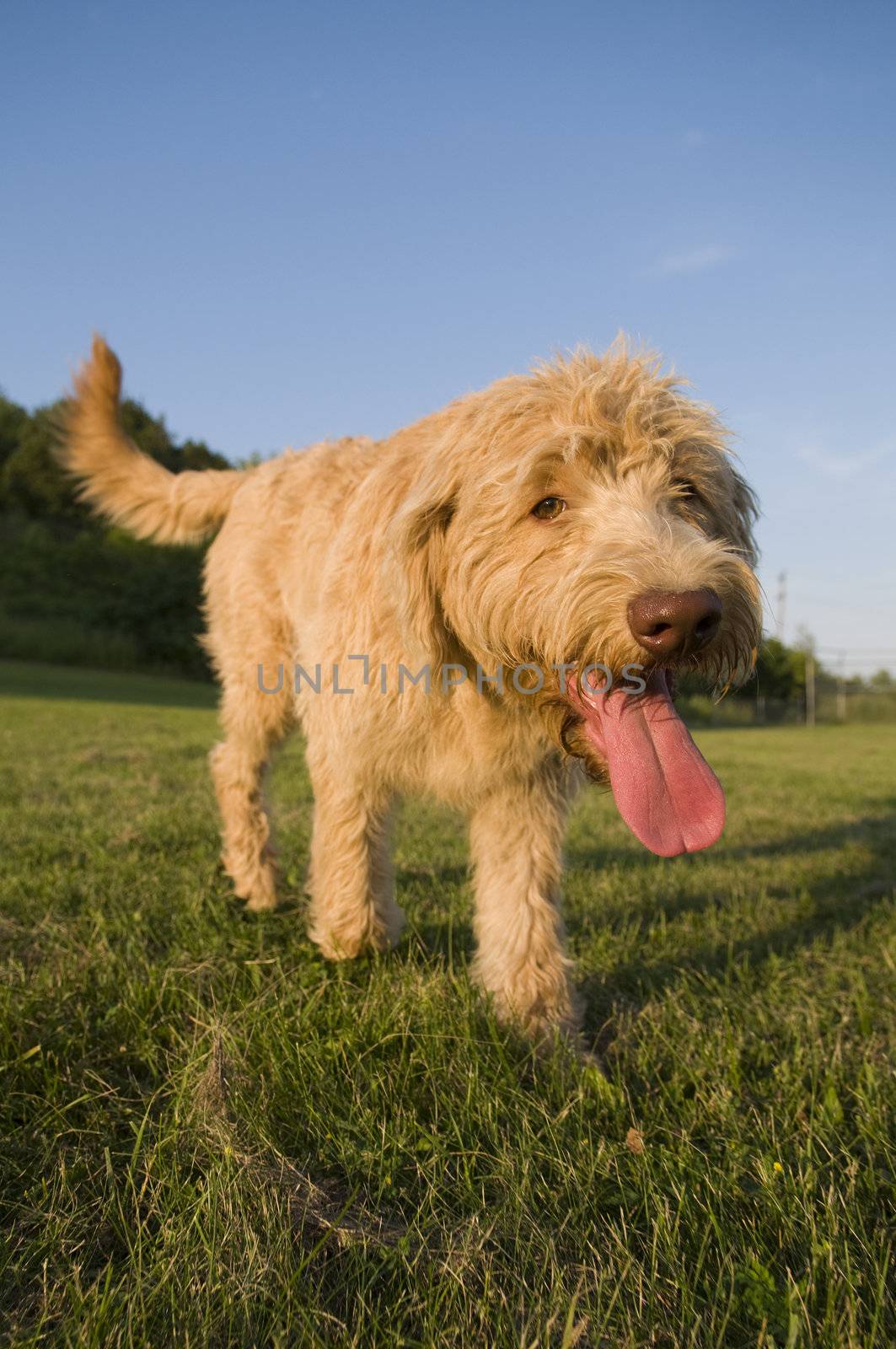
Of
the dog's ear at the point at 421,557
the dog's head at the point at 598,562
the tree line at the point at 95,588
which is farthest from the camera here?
the tree line at the point at 95,588

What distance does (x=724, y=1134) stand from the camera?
2223 millimetres

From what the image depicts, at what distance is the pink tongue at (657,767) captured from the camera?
2.46 m

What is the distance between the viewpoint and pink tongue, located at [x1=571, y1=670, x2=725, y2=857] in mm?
2457

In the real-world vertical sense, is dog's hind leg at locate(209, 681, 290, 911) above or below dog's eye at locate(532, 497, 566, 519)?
below

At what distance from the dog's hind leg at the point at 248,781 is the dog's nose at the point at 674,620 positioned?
254 cm

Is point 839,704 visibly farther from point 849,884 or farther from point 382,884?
point 382,884

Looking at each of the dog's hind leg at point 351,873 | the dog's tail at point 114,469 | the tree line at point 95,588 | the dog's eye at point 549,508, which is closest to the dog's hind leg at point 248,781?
the dog's hind leg at point 351,873

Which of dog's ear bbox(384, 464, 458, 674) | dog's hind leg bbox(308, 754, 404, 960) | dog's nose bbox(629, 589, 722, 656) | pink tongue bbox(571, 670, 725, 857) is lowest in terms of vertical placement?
dog's hind leg bbox(308, 754, 404, 960)

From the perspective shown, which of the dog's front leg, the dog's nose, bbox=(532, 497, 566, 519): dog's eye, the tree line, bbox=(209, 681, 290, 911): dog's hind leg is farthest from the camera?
→ the tree line

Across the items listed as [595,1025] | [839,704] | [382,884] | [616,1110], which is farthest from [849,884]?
[839,704]

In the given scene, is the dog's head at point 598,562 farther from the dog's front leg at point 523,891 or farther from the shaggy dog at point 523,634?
the dog's front leg at point 523,891

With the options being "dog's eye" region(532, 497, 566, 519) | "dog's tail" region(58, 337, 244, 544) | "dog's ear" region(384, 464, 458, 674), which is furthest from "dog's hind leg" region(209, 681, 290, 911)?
"dog's eye" region(532, 497, 566, 519)

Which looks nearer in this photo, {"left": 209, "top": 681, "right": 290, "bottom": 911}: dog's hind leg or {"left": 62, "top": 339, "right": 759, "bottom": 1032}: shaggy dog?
{"left": 62, "top": 339, "right": 759, "bottom": 1032}: shaggy dog

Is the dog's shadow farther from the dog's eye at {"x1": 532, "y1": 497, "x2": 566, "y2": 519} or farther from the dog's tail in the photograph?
the dog's tail
